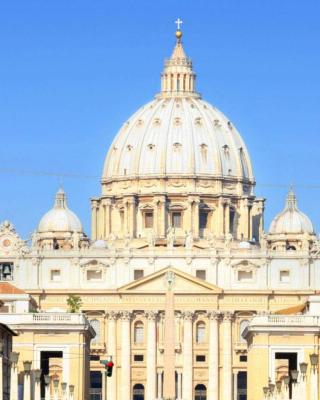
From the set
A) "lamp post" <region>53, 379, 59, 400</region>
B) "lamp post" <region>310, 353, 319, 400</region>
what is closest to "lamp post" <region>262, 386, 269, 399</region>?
"lamp post" <region>53, 379, 59, 400</region>

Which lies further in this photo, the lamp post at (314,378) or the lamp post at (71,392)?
the lamp post at (71,392)

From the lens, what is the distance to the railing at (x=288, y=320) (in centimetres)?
17650

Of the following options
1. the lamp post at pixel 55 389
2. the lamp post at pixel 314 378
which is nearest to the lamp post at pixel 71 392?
the lamp post at pixel 55 389

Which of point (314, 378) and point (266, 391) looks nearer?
point (314, 378)

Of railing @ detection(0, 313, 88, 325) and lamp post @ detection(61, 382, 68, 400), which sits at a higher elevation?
railing @ detection(0, 313, 88, 325)

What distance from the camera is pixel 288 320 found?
17762cm

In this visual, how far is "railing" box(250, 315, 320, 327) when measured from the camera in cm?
17650

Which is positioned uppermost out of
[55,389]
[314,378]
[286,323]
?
[286,323]

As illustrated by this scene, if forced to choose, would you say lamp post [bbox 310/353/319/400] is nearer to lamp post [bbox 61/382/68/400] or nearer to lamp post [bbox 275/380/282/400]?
lamp post [bbox 275/380/282/400]

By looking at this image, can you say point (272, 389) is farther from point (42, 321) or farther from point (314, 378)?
point (42, 321)

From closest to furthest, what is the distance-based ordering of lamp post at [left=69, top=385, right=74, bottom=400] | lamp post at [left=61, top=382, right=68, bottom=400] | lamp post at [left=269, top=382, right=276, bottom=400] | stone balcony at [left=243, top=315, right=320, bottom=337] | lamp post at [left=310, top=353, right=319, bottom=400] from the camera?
lamp post at [left=310, top=353, right=319, bottom=400] < lamp post at [left=269, top=382, right=276, bottom=400] < lamp post at [left=61, top=382, right=68, bottom=400] < lamp post at [left=69, top=385, right=74, bottom=400] < stone balcony at [left=243, top=315, right=320, bottom=337]

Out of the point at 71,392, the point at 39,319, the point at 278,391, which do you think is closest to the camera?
the point at 278,391

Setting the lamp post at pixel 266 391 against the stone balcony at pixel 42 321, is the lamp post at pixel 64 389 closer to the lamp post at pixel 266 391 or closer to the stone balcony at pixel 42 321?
the lamp post at pixel 266 391

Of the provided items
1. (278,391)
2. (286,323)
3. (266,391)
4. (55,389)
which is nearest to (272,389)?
(278,391)
